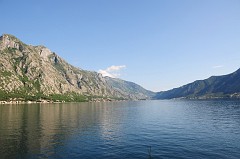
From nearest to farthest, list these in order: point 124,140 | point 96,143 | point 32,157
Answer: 1. point 32,157
2. point 96,143
3. point 124,140

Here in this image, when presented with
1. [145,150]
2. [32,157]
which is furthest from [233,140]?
[32,157]

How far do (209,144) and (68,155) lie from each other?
39061mm

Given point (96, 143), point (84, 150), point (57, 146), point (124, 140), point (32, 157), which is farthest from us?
point (124, 140)

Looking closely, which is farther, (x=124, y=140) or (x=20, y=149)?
(x=124, y=140)

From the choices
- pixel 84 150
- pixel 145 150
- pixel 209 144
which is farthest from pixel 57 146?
pixel 209 144

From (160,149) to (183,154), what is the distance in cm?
667

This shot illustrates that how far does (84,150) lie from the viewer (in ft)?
180

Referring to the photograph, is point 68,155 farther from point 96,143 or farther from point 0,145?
point 0,145

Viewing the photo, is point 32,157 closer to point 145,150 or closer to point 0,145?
point 0,145

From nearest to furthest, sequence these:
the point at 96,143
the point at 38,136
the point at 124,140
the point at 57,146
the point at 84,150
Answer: the point at 84,150, the point at 57,146, the point at 96,143, the point at 124,140, the point at 38,136

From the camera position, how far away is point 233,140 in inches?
2628

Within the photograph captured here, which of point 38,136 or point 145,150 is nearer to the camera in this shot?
point 145,150

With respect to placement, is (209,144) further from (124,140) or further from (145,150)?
(124,140)

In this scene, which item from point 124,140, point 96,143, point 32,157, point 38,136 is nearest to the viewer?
point 32,157
